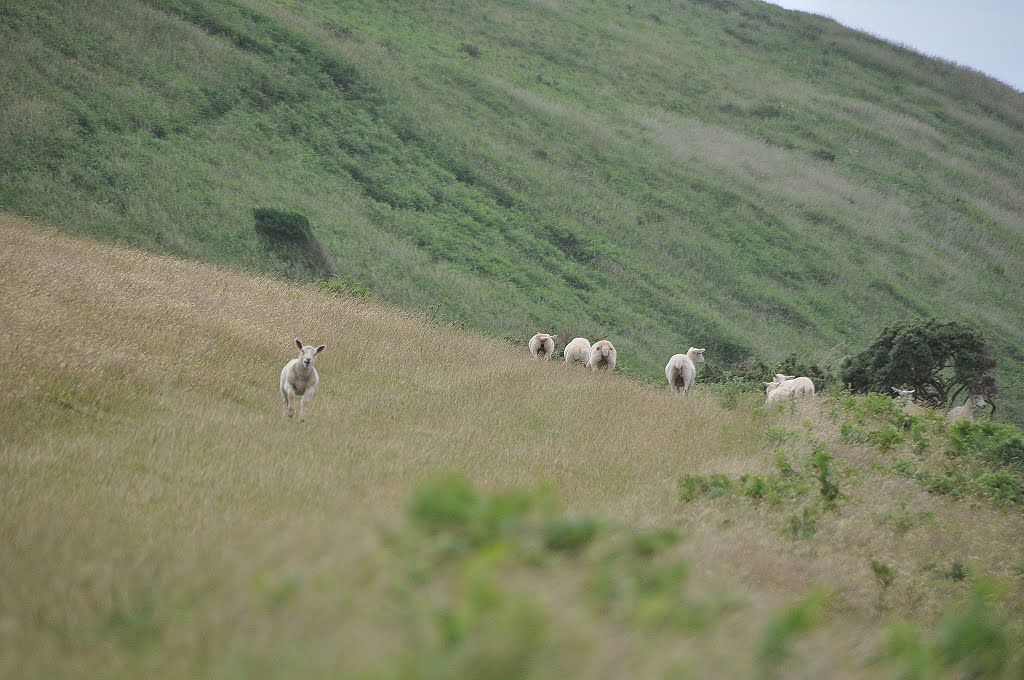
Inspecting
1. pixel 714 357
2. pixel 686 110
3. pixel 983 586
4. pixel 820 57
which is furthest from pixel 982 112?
pixel 983 586

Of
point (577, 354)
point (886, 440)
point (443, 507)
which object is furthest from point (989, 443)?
point (443, 507)

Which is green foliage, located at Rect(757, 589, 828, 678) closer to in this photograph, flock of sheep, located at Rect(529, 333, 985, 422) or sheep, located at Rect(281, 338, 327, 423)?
sheep, located at Rect(281, 338, 327, 423)

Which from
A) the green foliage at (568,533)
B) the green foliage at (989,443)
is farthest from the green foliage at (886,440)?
the green foliage at (568,533)

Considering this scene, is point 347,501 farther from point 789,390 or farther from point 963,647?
point 789,390

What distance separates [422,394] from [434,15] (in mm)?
54666

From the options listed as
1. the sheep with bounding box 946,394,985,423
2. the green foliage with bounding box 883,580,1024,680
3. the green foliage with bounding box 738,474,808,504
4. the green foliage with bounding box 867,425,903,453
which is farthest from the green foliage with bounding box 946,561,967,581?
the sheep with bounding box 946,394,985,423

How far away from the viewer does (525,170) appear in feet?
161

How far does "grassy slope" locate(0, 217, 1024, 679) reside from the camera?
3.39 metres

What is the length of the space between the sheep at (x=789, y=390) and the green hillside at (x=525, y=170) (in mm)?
10619

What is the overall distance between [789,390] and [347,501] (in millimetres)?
15647

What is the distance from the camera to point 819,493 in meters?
12.2

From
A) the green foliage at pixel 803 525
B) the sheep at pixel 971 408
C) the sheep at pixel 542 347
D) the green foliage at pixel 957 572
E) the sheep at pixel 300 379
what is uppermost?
the green foliage at pixel 957 572

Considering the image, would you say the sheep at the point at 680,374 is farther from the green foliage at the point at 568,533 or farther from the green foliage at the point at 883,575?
the green foliage at the point at 568,533

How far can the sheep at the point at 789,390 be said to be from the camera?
2078 cm
